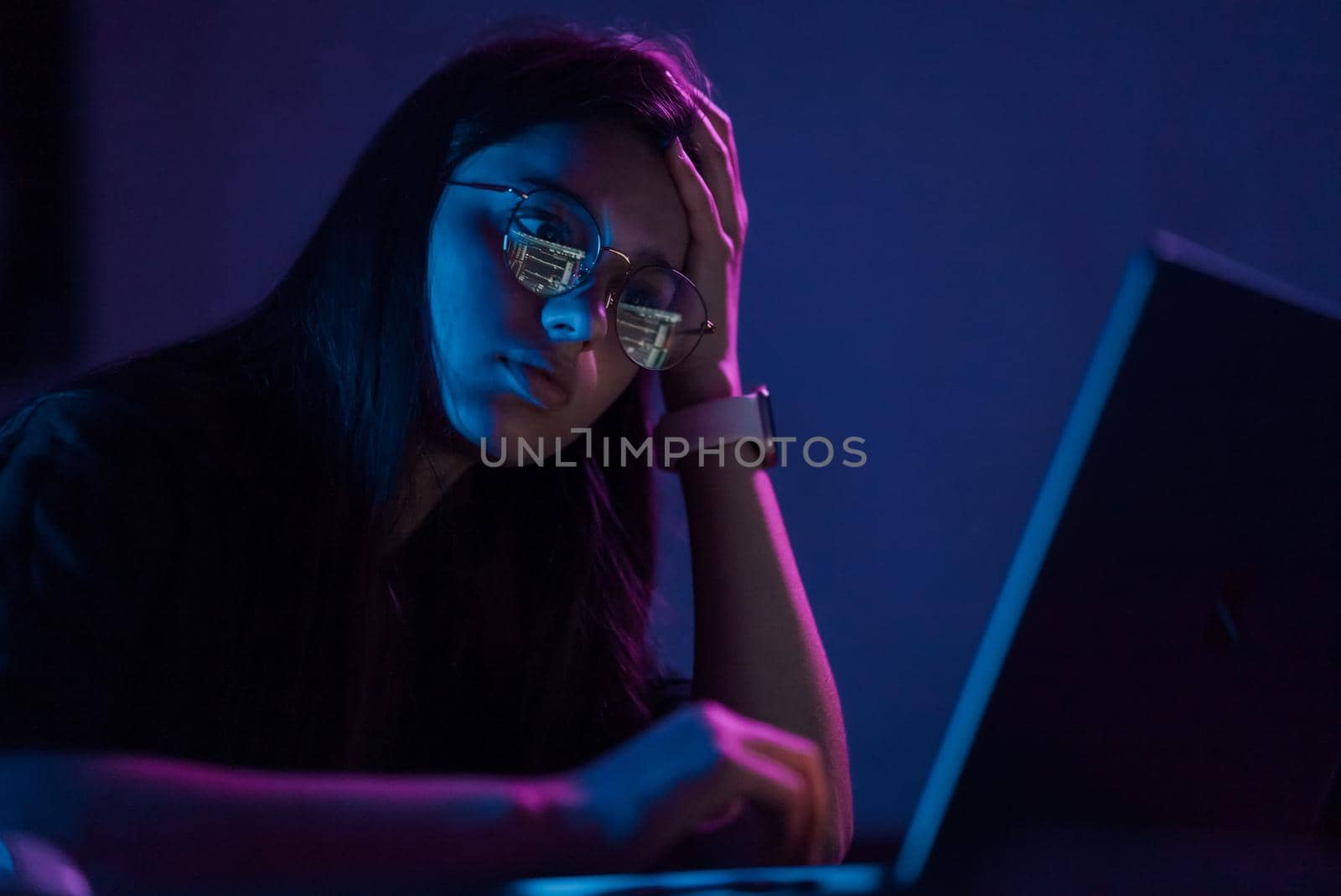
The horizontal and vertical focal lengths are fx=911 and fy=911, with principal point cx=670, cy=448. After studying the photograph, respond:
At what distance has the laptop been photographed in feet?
1.33

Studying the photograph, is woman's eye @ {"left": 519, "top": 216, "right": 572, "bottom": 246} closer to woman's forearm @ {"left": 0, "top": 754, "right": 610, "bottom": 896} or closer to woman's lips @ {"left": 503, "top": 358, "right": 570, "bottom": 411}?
woman's lips @ {"left": 503, "top": 358, "right": 570, "bottom": 411}

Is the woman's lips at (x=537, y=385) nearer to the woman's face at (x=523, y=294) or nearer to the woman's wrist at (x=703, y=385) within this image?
the woman's face at (x=523, y=294)

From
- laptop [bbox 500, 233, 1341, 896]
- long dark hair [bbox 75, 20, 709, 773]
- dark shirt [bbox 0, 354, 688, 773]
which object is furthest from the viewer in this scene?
long dark hair [bbox 75, 20, 709, 773]

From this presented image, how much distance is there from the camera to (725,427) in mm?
1160

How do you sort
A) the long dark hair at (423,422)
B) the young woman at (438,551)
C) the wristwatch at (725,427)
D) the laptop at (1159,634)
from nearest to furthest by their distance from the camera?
the laptop at (1159,634), the young woman at (438,551), the long dark hair at (423,422), the wristwatch at (725,427)

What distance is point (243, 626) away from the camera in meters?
0.81

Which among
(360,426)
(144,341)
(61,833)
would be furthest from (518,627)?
(144,341)

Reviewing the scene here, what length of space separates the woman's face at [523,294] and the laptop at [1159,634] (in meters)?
0.61

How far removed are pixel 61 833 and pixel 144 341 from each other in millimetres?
1388

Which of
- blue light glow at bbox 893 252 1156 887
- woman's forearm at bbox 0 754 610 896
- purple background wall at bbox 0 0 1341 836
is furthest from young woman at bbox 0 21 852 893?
purple background wall at bbox 0 0 1341 836

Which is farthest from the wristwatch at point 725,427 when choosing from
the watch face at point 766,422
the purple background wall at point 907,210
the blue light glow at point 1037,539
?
the blue light glow at point 1037,539

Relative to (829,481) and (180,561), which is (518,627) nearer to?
(180,561)

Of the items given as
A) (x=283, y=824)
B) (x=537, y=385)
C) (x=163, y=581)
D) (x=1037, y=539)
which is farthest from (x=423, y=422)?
(x=1037, y=539)

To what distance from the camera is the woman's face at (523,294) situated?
96 cm
